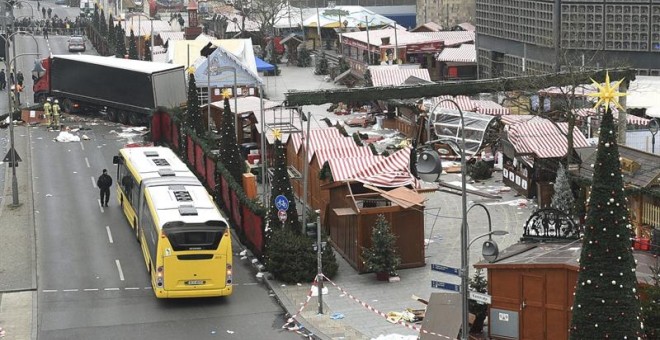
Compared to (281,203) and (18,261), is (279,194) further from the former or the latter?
(18,261)

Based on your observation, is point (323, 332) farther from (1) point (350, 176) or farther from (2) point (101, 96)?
(2) point (101, 96)

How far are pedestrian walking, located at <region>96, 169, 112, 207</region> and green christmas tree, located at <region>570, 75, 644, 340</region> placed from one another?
88.4 feet

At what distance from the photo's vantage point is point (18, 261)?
132ft

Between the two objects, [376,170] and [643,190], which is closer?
[643,190]

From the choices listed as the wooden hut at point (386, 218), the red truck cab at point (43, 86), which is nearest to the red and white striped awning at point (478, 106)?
the wooden hut at point (386, 218)

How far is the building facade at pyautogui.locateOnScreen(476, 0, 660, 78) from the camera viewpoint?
66.4 metres

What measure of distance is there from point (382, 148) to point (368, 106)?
12451 millimetres

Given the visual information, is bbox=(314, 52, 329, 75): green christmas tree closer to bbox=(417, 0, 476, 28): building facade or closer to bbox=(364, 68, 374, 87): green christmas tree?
bbox=(364, 68, 374, 87): green christmas tree

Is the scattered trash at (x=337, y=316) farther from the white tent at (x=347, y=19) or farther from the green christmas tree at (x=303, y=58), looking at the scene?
the white tent at (x=347, y=19)

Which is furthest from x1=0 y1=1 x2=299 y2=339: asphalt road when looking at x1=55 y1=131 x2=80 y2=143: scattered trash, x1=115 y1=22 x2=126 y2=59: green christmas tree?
x1=115 y1=22 x2=126 y2=59: green christmas tree

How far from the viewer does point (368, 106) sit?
7125 centimetres

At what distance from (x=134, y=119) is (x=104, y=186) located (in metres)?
21.6

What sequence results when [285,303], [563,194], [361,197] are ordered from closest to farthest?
[285,303]
[361,197]
[563,194]

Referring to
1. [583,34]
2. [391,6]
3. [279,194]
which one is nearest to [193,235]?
[279,194]
